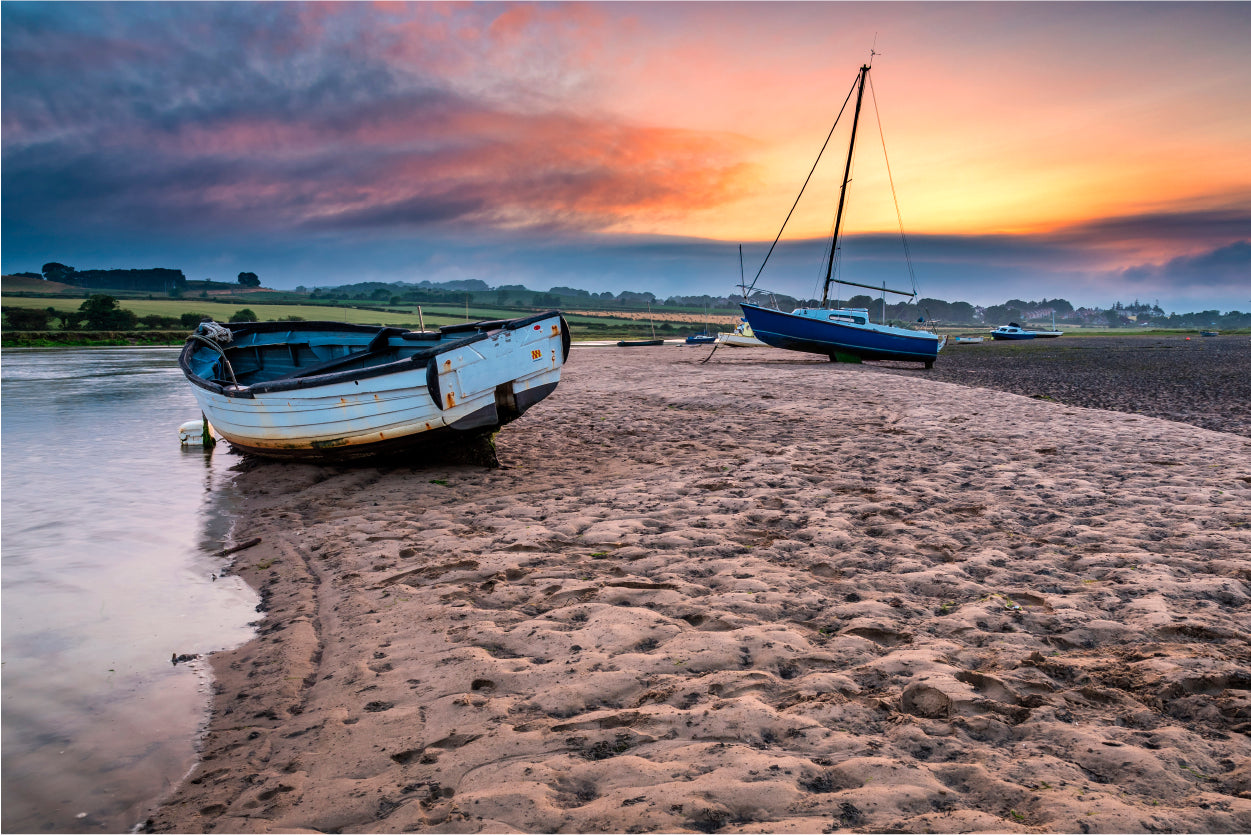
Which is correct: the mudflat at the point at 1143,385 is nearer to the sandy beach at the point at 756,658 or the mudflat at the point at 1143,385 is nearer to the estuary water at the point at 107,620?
the sandy beach at the point at 756,658

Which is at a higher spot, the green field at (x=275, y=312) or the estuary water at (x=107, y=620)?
the green field at (x=275, y=312)

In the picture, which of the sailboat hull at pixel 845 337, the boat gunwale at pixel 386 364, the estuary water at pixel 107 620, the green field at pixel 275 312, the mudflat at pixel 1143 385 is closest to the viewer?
the estuary water at pixel 107 620

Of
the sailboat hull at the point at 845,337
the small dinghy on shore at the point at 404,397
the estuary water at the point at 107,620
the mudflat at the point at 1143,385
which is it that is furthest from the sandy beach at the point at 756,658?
the sailboat hull at the point at 845,337

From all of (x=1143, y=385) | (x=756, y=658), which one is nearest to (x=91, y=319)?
(x=1143, y=385)

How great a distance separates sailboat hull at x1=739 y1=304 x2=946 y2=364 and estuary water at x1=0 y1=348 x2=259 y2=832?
20618 mm

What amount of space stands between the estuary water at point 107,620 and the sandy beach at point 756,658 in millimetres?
287

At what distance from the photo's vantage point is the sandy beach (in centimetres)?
258

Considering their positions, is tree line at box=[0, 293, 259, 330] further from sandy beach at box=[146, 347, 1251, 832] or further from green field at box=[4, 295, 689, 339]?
sandy beach at box=[146, 347, 1251, 832]

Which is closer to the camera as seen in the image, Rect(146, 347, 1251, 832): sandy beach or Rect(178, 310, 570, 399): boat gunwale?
Rect(146, 347, 1251, 832): sandy beach

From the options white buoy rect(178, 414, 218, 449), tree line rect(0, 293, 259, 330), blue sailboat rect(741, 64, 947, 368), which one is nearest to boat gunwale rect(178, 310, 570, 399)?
white buoy rect(178, 414, 218, 449)

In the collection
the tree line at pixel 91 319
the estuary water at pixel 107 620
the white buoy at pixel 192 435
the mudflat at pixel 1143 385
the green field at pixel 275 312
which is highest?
the green field at pixel 275 312

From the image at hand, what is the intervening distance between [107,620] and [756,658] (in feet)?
17.0

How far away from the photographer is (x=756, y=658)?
142 inches

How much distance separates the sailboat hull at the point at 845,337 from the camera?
86.3ft
